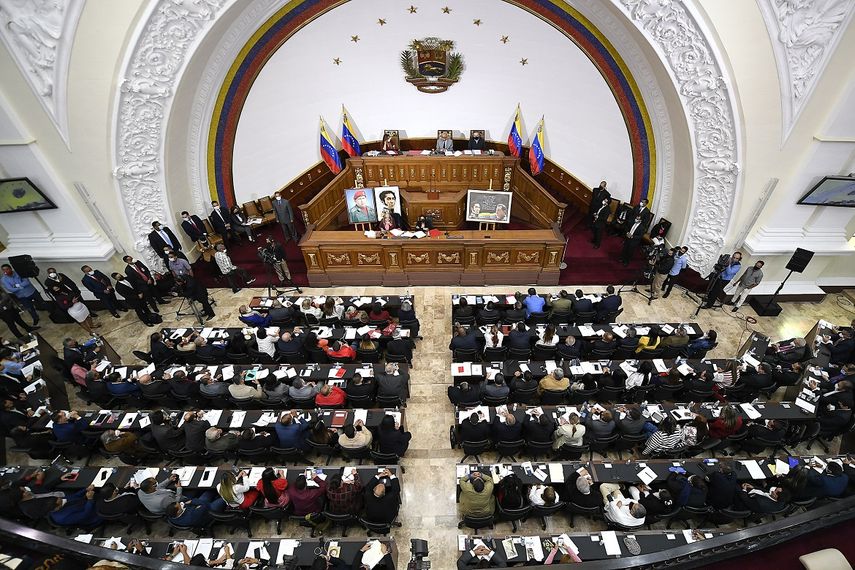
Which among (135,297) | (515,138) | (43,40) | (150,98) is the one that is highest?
(43,40)

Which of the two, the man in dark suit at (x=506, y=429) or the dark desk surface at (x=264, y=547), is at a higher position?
the man in dark suit at (x=506, y=429)

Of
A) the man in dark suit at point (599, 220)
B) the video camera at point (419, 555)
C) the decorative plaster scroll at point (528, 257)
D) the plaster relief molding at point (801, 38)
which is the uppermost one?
the plaster relief molding at point (801, 38)

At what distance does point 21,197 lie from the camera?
29.1 ft

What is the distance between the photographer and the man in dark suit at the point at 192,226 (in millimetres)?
10852

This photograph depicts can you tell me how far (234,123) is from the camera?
11922mm

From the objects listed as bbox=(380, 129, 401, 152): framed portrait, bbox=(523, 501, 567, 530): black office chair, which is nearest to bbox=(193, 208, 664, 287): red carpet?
bbox=(380, 129, 401, 152): framed portrait

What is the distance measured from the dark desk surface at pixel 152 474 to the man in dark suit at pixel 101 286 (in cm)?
431

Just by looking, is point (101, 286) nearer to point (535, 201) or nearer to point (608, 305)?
point (608, 305)

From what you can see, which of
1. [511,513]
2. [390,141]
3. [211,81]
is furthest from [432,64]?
[511,513]

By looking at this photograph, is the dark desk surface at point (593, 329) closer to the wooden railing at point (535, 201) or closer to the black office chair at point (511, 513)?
the black office chair at point (511, 513)

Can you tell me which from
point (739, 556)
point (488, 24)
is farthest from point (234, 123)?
point (739, 556)

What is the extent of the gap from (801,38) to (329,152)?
35.2 ft

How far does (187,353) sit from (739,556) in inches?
338

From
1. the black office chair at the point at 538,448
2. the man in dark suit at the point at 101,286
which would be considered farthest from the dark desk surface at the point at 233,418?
the man in dark suit at the point at 101,286
